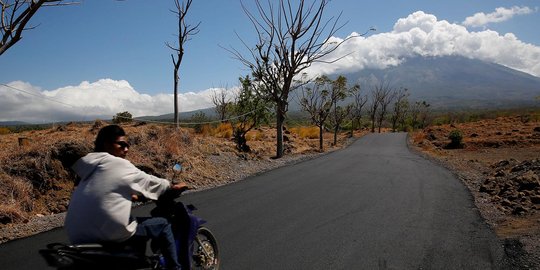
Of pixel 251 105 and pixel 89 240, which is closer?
pixel 89 240

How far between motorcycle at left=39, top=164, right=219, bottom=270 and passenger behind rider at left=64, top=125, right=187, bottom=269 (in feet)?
0.39

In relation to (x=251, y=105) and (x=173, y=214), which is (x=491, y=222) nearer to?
(x=173, y=214)

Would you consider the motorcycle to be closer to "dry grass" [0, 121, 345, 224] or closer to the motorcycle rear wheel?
the motorcycle rear wheel

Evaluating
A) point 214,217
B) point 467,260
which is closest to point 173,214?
point 214,217

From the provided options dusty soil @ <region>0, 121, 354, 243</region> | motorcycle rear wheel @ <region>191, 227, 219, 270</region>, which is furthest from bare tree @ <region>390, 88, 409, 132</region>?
motorcycle rear wheel @ <region>191, 227, 219, 270</region>

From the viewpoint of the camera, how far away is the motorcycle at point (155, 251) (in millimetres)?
3378

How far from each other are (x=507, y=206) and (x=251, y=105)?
16.7 metres

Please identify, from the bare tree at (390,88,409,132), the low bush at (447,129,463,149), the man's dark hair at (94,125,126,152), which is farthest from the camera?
the bare tree at (390,88,409,132)

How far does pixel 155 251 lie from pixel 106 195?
100cm

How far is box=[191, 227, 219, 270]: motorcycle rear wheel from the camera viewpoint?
4.86 m

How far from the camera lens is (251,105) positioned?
79.1 feet

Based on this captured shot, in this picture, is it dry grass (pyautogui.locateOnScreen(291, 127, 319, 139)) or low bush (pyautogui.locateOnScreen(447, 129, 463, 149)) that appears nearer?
low bush (pyautogui.locateOnScreen(447, 129, 463, 149))

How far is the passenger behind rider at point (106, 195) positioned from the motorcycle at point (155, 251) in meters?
0.12

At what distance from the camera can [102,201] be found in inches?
142
